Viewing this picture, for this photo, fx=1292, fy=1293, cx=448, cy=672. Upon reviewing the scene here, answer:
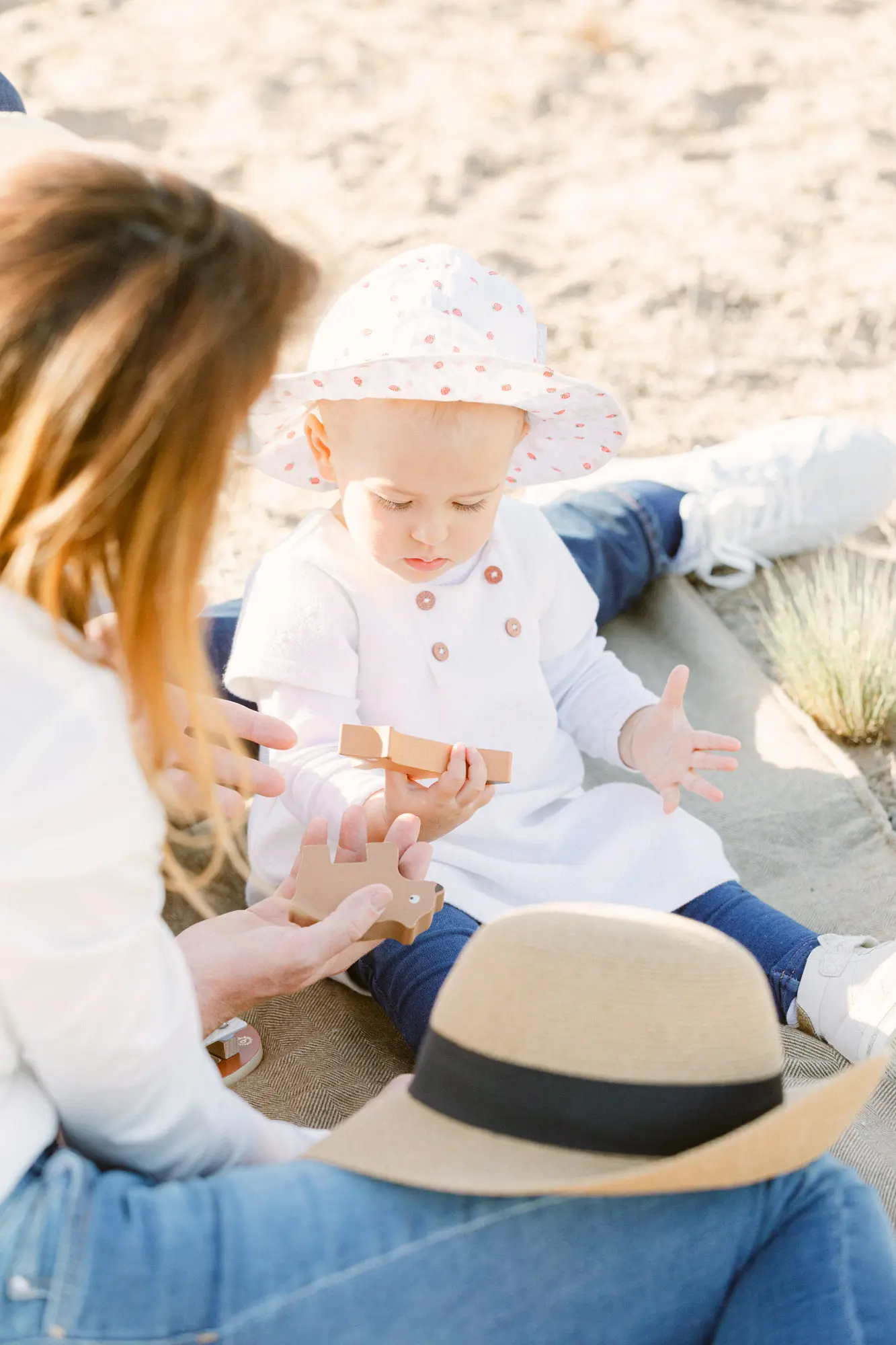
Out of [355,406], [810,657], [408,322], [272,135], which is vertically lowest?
[810,657]

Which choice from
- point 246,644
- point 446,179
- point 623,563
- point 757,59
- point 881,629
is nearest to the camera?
point 246,644

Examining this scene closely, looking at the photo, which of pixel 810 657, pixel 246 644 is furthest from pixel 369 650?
pixel 810 657

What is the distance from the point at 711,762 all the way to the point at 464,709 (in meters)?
0.37

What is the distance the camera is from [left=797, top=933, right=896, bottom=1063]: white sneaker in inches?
63.3

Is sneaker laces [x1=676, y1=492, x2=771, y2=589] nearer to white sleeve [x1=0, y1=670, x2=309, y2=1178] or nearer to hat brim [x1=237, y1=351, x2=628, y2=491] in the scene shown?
hat brim [x1=237, y1=351, x2=628, y2=491]

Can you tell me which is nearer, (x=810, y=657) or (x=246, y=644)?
(x=246, y=644)

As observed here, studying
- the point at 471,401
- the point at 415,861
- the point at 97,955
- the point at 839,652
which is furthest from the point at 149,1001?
the point at 839,652

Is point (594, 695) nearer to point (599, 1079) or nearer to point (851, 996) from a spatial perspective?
point (851, 996)

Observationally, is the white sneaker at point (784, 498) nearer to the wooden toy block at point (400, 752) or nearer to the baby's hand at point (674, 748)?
the baby's hand at point (674, 748)

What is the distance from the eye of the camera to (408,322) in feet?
5.42

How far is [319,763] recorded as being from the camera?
5.69 ft

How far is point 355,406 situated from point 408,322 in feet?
0.43

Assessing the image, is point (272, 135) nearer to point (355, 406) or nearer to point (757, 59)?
point (757, 59)

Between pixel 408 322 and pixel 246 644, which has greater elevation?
pixel 408 322
